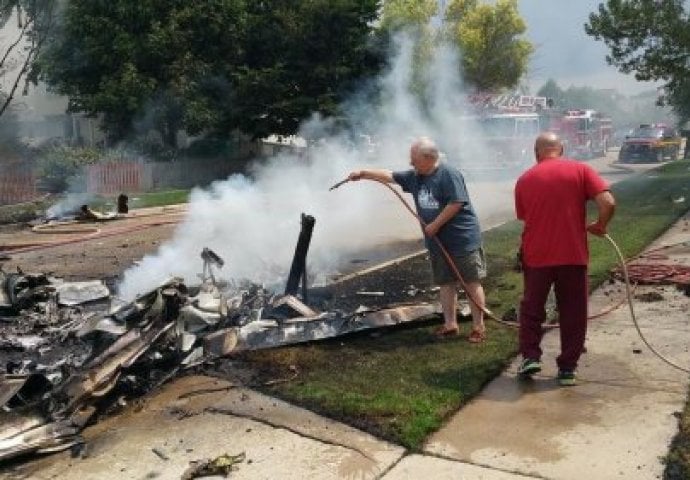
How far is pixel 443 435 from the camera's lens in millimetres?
4180

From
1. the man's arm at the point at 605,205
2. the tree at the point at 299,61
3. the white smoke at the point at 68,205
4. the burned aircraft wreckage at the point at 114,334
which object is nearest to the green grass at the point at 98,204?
the white smoke at the point at 68,205

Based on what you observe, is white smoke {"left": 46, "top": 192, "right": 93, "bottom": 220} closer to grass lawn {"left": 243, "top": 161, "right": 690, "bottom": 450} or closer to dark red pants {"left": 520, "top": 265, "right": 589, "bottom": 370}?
grass lawn {"left": 243, "top": 161, "right": 690, "bottom": 450}

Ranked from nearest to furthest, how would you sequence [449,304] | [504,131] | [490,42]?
[449,304], [504,131], [490,42]

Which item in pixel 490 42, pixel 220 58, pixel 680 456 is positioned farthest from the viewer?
pixel 490 42

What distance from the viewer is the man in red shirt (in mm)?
4734

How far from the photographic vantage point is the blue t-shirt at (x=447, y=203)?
564 centimetres

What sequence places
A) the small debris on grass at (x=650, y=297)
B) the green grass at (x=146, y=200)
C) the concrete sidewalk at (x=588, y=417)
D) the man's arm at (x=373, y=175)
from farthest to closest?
the green grass at (x=146, y=200) → the small debris on grass at (x=650, y=297) → the man's arm at (x=373, y=175) → the concrete sidewalk at (x=588, y=417)

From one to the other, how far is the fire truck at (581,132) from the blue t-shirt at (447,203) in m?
26.3

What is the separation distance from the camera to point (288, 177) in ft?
37.1

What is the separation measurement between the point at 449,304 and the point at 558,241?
55.6 inches

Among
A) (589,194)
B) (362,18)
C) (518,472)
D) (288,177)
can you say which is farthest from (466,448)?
(362,18)

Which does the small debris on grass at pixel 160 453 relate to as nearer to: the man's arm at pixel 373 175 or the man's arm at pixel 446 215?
the man's arm at pixel 446 215

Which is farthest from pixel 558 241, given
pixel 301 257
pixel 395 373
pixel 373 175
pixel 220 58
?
pixel 220 58

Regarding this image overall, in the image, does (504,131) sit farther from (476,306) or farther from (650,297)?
(476,306)
